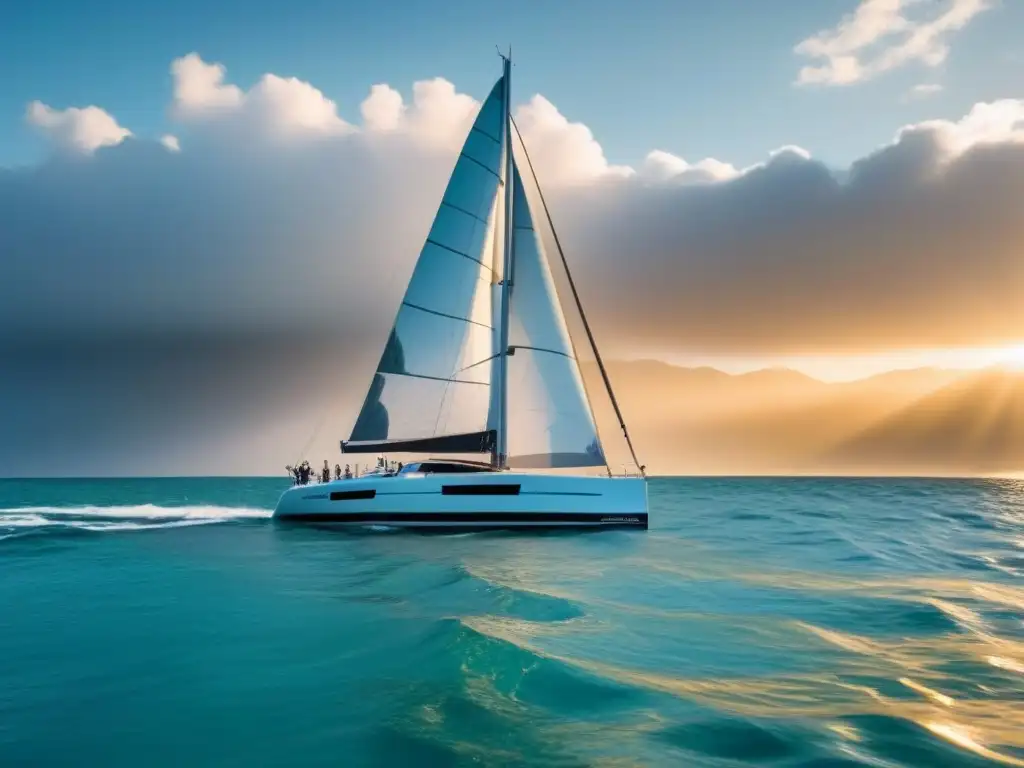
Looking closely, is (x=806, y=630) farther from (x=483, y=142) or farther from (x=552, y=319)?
(x=483, y=142)

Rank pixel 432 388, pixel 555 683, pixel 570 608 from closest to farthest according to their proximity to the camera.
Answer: pixel 555 683 < pixel 570 608 < pixel 432 388

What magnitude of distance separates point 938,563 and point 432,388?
64.3ft

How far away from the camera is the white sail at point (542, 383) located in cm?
2803

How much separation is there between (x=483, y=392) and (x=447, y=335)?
292 centimetres

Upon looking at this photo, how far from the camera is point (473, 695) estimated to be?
883 cm

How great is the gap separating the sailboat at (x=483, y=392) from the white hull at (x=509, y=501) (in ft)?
0.14

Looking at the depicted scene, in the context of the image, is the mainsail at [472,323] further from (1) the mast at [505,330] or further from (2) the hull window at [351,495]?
(2) the hull window at [351,495]

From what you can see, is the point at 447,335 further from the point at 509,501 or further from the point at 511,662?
the point at 511,662

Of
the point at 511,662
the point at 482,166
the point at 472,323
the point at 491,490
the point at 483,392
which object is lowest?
the point at 511,662

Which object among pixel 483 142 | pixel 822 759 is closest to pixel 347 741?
pixel 822 759

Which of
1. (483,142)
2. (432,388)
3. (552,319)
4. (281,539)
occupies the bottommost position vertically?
(281,539)

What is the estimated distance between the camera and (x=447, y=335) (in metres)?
30.6

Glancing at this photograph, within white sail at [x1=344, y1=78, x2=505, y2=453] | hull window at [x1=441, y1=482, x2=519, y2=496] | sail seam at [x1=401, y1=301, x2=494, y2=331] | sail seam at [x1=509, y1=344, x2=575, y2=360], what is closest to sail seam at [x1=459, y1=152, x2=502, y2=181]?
white sail at [x1=344, y1=78, x2=505, y2=453]

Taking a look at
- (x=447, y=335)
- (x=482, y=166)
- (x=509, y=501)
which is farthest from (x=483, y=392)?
(x=482, y=166)
